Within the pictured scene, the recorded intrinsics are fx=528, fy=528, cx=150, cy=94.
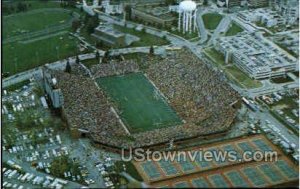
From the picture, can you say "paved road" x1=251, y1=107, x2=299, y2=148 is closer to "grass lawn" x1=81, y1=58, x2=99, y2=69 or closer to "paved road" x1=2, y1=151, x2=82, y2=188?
"paved road" x1=2, y1=151, x2=82, y2=188

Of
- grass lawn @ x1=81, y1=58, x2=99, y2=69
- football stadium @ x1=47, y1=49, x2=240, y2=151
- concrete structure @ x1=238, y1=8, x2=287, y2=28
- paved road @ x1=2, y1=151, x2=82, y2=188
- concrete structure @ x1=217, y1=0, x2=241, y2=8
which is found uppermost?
concrete structure @ x1=217, y1=0, x2=241, y2=8

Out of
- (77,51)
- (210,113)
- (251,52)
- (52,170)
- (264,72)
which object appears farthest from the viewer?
(77,51)

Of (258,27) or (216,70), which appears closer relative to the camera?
(216,70)

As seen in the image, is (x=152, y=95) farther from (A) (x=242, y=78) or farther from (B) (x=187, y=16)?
(B) (x=187, y=16)

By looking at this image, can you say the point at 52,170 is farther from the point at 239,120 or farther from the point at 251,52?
the point at 251,52

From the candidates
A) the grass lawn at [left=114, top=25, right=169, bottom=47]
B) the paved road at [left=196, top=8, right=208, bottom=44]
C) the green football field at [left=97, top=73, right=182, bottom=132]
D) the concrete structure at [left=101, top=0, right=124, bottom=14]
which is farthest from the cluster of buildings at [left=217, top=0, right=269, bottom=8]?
the green football field at [left=97, top=73, right=182, bottom=132]

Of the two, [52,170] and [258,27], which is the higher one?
[258,27]

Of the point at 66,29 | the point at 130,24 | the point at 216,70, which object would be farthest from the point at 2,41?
the point at 216,70

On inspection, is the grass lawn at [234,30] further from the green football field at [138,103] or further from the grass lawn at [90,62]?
the grass lawn at [90,62]
